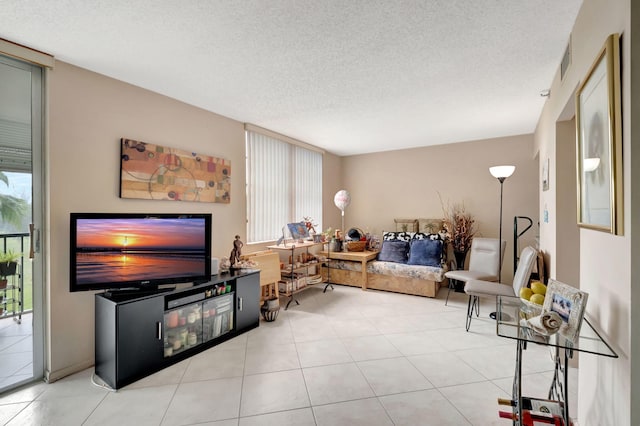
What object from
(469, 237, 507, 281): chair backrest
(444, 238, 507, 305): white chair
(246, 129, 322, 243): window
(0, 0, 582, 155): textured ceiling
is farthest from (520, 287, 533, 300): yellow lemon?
(246, 129, 322, 243): window

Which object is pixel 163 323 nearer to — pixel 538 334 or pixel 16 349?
pixel 16 349

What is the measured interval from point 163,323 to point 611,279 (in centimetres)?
277

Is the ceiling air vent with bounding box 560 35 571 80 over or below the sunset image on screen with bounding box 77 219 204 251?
over

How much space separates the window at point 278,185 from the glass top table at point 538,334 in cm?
313

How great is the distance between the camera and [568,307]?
1.34 meters

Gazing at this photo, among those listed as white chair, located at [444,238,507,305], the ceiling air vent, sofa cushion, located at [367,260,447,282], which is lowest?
sofa cushion, located at [367,260,447,282]

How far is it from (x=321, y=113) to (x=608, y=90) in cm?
271

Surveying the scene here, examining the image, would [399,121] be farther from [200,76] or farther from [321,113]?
[200,76]

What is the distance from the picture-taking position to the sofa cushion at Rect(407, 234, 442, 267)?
4.48 meters

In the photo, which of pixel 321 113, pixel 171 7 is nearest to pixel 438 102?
pixel 321 113

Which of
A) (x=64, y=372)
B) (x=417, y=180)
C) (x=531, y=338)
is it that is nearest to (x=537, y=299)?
(x=531, y=338)

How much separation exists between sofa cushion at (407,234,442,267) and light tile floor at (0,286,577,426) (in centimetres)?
139

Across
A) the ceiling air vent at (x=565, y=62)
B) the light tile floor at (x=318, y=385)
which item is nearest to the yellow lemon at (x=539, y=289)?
the light tile floor at (x=318, y=385)

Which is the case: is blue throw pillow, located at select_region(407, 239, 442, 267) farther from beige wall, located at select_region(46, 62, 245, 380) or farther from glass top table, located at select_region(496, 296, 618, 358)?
beige wall, located at select_region(46, 62, 245, 380)
